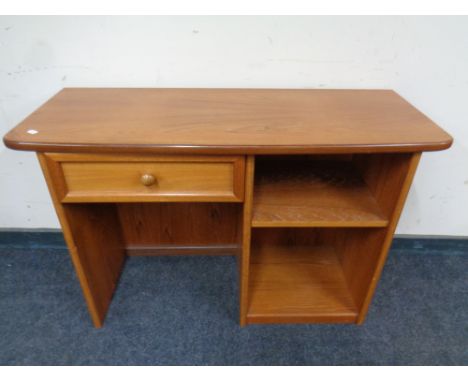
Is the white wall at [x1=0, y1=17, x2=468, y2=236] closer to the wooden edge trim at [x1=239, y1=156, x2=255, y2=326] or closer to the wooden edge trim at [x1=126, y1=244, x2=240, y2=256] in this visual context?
the wooden edge trim at [x1=239, y1=156, x2=255, y2=326]

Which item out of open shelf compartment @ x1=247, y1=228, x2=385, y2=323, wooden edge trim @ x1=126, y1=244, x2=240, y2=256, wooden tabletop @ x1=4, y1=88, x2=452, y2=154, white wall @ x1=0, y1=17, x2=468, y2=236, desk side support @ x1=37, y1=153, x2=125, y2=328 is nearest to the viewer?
wooden tabletop @ x1=4, y1=88, x2=452, y2=154

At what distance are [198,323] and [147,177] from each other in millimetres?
626

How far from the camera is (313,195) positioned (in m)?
0.96

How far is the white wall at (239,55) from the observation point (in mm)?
964

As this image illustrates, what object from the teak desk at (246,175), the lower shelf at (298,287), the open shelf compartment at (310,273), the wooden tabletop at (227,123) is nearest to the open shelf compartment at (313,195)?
the teak desk at (246,175)

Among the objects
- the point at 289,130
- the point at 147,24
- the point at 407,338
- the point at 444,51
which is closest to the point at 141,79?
the point at 147,24

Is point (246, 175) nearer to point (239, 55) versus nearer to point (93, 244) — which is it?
point (239, 55)

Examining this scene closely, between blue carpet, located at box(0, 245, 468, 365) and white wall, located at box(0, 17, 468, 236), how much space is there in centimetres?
62

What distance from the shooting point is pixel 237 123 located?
80 centimetres

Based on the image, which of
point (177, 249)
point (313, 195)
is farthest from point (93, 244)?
point (313, 195)

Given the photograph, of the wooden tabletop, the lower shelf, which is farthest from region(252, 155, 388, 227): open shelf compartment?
the lower shelf

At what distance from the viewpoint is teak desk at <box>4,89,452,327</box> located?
0.73 meters

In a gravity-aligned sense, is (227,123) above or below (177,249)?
above

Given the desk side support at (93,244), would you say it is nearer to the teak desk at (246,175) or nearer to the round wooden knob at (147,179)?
the teak desk at (246,175)
